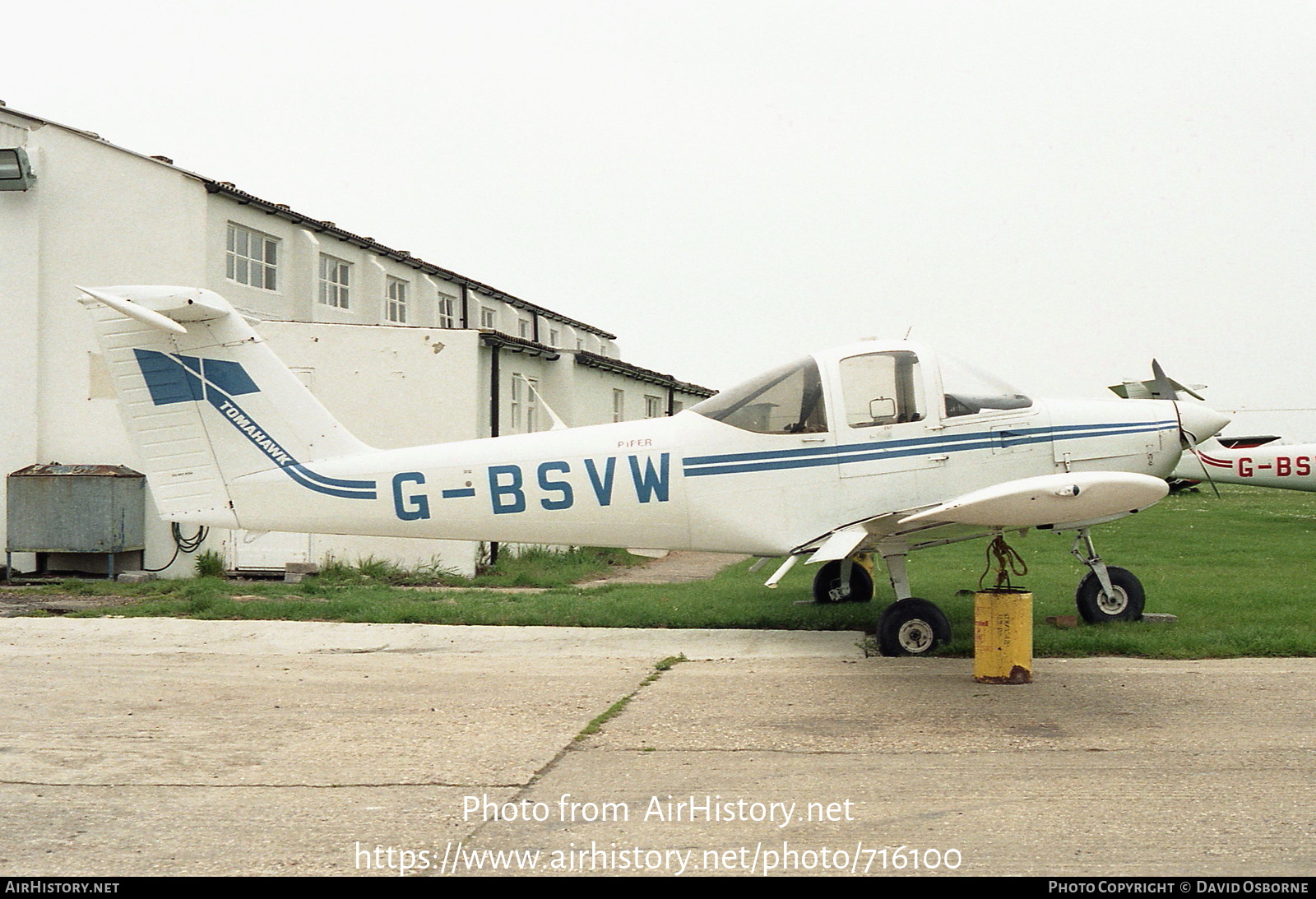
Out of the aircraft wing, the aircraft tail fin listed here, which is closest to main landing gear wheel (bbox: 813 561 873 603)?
the aircraft wing

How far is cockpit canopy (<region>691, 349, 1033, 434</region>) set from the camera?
9180 mm

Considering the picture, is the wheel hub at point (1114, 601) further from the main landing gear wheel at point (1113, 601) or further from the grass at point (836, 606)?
the grass at point (836, 606)

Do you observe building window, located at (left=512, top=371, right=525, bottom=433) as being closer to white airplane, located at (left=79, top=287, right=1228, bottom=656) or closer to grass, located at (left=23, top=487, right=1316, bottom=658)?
grass, located at (left=23, top=487, right=1316, bottom=658)

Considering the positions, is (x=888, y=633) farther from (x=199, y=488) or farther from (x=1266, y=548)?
(x=1266, y=548)

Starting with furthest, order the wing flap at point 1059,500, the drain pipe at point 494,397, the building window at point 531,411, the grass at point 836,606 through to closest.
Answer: the building window at point 531,411 < the drain pipe at point 494,397 < the grass at point 836,606 < the wing flap at point 1059,500

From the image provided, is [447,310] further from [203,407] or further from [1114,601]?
[1114,601]

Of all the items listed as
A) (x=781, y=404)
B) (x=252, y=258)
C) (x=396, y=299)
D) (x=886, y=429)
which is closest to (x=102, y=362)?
(x=252, y=258)

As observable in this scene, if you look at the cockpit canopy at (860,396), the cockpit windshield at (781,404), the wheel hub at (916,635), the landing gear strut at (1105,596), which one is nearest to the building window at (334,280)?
the cockpit windshield at (781,404)

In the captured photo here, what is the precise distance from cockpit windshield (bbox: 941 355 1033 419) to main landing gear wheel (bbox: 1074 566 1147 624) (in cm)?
213

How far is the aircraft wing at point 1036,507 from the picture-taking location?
755 centimetres

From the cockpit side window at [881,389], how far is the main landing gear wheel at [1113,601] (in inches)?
107

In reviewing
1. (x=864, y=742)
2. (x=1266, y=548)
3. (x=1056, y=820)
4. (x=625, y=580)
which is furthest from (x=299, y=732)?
(x=1266, y=548)

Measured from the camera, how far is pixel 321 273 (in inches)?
856

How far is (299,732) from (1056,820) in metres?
4.26
